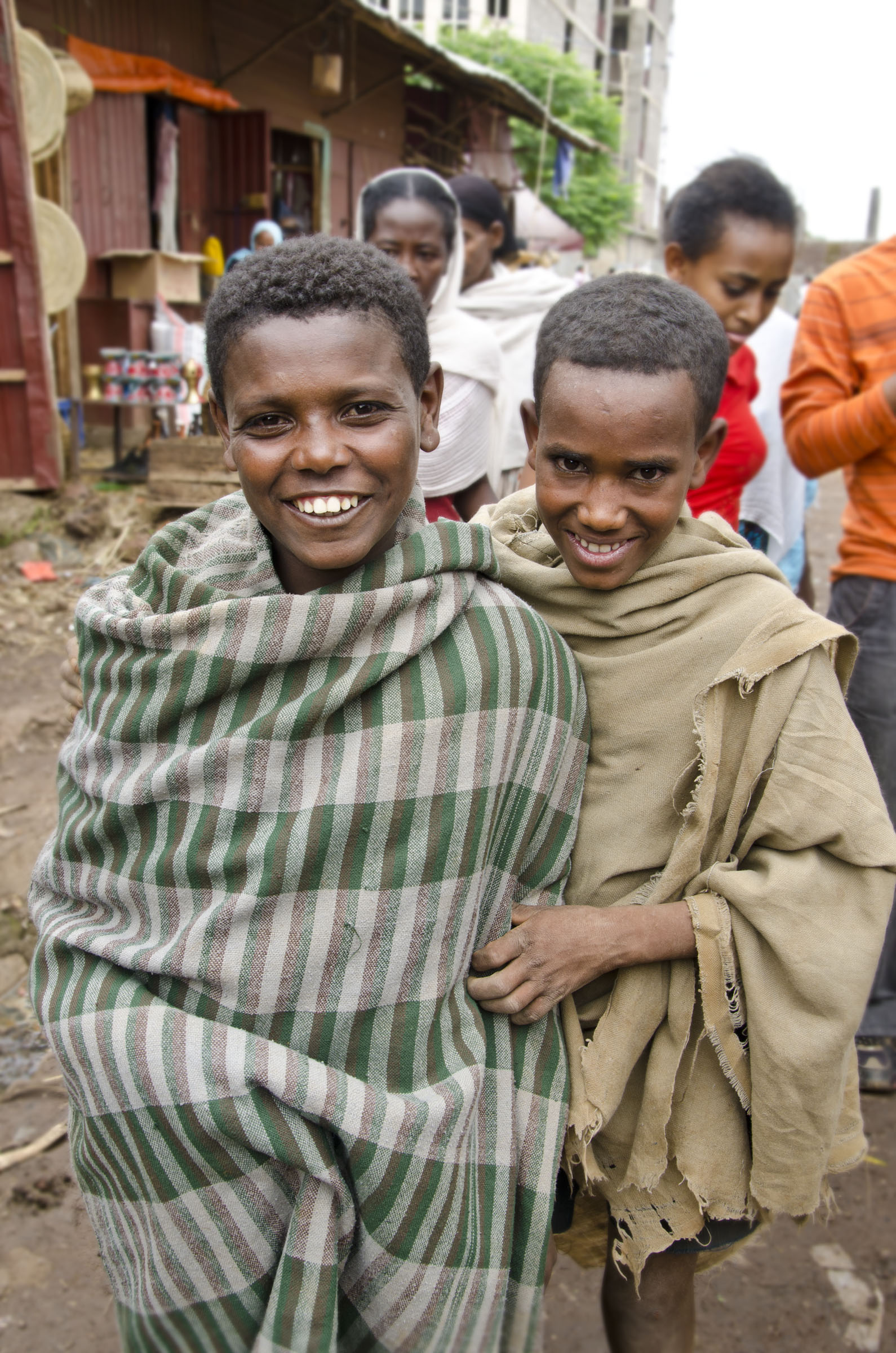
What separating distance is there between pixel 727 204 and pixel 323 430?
166 centimetres

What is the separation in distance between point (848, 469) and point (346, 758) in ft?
6.30

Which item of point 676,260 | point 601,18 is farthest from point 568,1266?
point 601,18

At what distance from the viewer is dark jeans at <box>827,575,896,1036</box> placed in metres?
2.52

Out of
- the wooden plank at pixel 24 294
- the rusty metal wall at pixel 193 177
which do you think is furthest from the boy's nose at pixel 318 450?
the rusty metal wall at pixel 193 177

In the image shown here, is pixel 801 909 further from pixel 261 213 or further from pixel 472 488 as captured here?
pixel 261 213

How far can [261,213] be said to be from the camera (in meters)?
9.51

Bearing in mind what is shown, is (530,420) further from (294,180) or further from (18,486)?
(294,180)

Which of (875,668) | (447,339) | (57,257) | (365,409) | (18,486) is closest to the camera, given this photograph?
(365,409)

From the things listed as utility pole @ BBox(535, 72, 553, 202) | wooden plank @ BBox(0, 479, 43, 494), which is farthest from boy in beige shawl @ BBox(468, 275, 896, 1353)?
utility pole @ BBox(535, 72, 553, 202)

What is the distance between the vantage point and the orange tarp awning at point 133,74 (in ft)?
24.9

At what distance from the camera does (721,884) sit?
1.20 metres

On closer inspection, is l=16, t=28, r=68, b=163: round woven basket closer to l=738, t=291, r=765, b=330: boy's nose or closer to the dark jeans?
l=738, t=291, r=765, b=330: boy's nose

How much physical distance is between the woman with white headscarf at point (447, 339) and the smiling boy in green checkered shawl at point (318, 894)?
1164 mm

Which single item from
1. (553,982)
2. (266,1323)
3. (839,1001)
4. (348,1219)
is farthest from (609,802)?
(266,1323)
